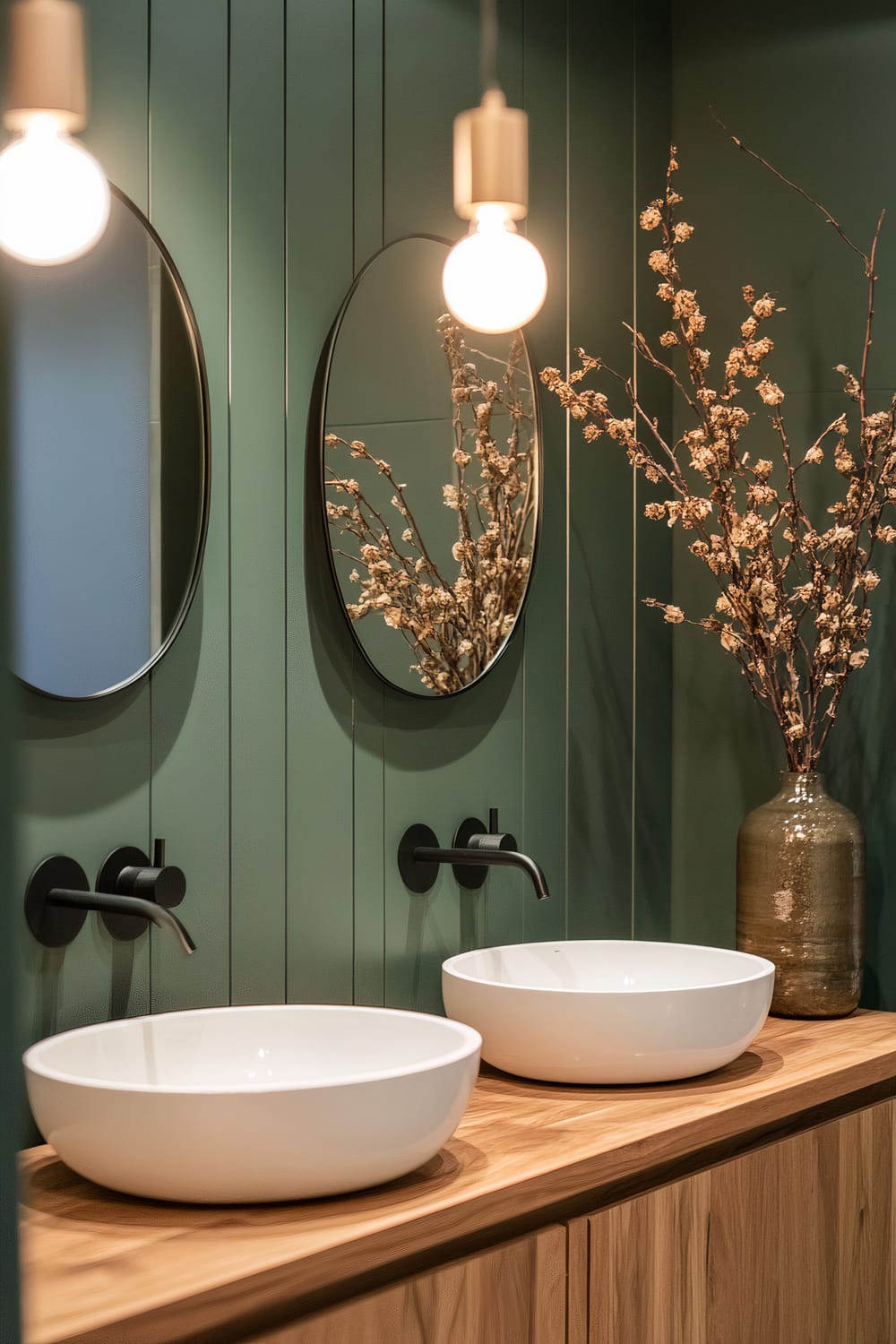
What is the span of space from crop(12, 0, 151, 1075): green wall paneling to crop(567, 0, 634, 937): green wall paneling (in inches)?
34.3

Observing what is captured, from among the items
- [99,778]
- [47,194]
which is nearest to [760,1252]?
[99,778]

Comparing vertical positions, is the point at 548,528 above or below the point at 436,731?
above

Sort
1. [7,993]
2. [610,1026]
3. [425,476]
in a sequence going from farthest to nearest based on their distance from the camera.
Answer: [425,476] → [610,1026] → [7,993]

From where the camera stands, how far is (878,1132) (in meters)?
1.88

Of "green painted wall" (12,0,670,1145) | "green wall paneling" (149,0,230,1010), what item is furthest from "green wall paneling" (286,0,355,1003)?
"green wall paneling" (149,0,230,1010)

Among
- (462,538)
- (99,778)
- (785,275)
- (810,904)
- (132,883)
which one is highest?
(785,275)

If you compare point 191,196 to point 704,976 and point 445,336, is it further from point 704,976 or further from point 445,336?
point 704,976

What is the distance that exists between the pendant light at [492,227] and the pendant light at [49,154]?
49 centimetres

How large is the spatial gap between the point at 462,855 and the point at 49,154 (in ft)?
3.33

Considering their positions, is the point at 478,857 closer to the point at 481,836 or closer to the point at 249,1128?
the point at 481,836

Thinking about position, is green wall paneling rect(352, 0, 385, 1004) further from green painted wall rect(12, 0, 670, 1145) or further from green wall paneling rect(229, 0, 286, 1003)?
green wall paneling rect(229, 0, 286, 1003)

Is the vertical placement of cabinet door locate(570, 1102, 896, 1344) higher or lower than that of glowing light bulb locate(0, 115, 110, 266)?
lower

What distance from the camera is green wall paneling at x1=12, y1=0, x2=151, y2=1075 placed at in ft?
4.98

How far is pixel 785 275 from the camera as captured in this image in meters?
2.38
